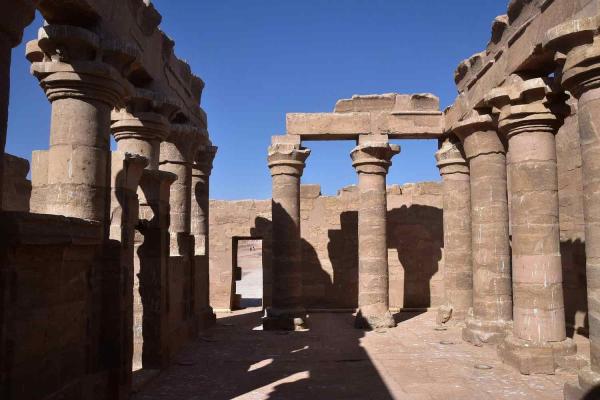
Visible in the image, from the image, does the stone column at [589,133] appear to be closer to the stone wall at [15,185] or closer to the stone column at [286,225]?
the stone column at [286,225]

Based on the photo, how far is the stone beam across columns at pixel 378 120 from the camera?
13.9 metres

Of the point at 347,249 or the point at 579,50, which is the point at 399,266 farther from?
the point at 579,50

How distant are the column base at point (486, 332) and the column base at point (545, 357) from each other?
6.95 ft

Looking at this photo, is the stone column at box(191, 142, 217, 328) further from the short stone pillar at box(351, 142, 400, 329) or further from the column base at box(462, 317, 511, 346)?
the column base at box(462, 317, 511, 346)

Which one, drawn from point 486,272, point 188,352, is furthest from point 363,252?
point 188,352

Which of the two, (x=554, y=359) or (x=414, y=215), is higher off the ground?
(x=414, y=215)

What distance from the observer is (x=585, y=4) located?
652cm

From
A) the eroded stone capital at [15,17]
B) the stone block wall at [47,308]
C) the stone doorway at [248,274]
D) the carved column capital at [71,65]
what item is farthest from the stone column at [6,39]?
the stone doorway at [248,274]

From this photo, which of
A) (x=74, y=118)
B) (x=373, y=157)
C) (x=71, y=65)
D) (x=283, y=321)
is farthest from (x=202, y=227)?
(x=71, y=65)

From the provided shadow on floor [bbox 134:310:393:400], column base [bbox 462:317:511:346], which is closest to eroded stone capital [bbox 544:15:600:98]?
shadow on floor [bbox 134:310:393:400]

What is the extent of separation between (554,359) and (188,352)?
664 centimetres

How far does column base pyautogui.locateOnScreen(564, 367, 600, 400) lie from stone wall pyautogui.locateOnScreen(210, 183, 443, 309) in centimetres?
1099

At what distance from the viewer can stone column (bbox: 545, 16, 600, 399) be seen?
6.08m

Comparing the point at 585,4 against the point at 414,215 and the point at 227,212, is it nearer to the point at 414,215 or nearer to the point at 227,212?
the point at 414,215
